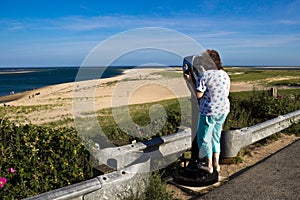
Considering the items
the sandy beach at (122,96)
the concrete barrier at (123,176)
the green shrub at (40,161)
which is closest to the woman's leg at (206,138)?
the concrete barrier at (123,176)

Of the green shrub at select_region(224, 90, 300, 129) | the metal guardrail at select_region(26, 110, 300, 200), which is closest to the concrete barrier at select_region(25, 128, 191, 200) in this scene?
the metal guardrail at select_region(26, 110, 300, 200)

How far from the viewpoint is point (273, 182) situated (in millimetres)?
4566

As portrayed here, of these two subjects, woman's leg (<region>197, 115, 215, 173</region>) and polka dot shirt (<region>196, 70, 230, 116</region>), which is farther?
woman's leg (<region>197, 115, 215, 173</region>)

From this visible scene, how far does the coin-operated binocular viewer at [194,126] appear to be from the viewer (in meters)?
4.25

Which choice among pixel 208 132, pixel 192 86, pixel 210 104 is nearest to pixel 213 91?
pixel 210 104

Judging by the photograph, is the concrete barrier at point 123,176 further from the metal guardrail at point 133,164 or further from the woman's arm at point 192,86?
the woman's arm at point 192,86

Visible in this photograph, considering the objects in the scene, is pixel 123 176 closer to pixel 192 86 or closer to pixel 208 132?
pixel 208 132

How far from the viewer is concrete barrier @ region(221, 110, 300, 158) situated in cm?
551

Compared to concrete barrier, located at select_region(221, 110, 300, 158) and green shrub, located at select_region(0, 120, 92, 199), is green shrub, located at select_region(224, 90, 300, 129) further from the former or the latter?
green shrub, located at select_region(0, 120, 92, 199)

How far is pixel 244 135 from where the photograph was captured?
229 inches

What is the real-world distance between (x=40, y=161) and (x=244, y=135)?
3624mm

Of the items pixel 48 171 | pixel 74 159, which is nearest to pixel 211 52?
pixel 74 159

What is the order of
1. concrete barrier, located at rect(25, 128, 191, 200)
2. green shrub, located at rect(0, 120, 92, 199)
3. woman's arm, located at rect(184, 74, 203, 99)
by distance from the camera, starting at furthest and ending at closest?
woman's arm, located at rect(184, 74, 203, 99), green shrub, located at rect(0, 120, 92, 199), concrete barrier, located at rect(25, 128, 191, 200)

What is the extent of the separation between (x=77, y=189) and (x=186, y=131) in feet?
8.21
